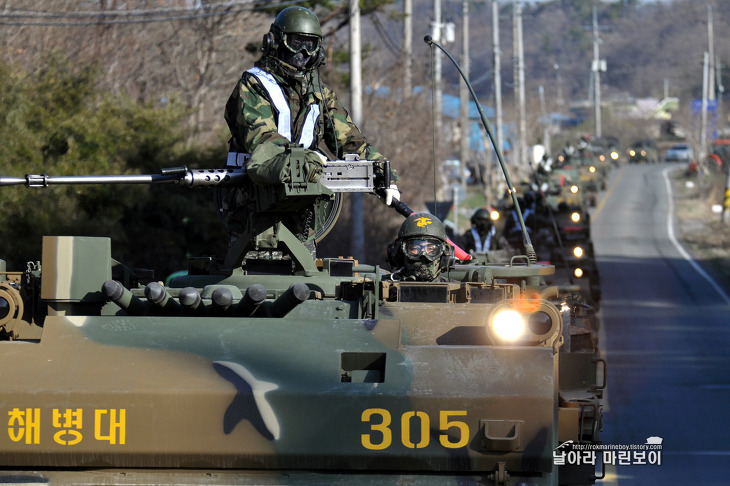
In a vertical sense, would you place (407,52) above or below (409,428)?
above

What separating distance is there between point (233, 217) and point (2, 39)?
18.2 m

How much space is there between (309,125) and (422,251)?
→ 1408mm

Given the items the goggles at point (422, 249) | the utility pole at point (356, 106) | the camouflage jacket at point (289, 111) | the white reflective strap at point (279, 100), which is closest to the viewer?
the goggles at point (422, 249)

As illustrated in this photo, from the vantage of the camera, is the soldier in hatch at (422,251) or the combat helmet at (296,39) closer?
the soldier in hatch at (422,251)

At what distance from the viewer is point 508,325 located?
687cm

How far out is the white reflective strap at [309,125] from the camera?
9367mm

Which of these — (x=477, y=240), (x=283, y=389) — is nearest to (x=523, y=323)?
(x=283, y=389)

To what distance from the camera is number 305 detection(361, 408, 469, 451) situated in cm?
652

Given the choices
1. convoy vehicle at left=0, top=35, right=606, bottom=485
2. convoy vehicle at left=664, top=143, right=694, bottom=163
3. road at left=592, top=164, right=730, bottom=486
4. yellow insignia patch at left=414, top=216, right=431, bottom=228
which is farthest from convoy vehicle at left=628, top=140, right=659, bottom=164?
convoy vehicle at left=0, top=35, right=606, bottom=485

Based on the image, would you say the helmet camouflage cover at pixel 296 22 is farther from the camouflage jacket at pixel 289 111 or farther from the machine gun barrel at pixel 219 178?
the machine gun barrel at pixel 219 178

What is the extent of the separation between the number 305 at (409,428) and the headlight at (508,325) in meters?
0.55

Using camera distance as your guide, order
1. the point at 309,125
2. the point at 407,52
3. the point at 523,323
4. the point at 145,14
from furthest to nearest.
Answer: the point at 407,52, the point at 145,14, the point at 309,125, the point at 523,323

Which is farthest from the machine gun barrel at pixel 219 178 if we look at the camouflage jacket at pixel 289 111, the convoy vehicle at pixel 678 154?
the convoy vehicle at pixel 678 154

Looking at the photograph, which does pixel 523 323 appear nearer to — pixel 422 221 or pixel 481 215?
pixel 422 221
